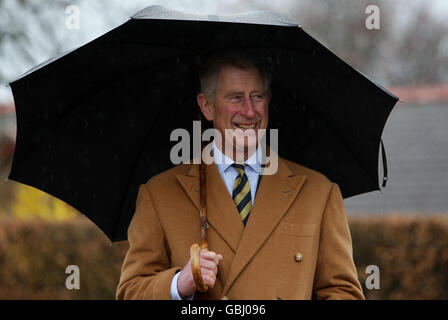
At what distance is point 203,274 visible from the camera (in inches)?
117

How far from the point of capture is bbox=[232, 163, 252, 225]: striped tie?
135 inches

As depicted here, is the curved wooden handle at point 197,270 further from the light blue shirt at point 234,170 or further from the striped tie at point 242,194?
the light blue shirt at point 234,170

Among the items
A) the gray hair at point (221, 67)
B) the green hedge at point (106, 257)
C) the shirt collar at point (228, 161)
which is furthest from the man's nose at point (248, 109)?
the green hedge at point (106, 257)

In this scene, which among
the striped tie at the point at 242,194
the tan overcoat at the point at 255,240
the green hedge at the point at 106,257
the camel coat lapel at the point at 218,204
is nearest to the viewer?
the tan overcoat at the point at 255,240

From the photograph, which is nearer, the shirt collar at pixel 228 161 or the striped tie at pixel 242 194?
the striped tie at pixel 242 194

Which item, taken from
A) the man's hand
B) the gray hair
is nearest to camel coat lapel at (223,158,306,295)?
the man's hand

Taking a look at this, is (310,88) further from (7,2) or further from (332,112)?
(7,2)

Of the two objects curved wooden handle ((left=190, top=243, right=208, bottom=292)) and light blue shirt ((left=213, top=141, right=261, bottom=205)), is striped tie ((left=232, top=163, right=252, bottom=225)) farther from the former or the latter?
curved wooden handle ((left=190, top=243, right=208, bottom=292))

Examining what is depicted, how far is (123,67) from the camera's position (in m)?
3.45

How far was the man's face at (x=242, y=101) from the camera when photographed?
3426mm

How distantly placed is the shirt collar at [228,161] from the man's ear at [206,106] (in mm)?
164

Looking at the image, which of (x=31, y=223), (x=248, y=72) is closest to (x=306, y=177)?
(x=248, y=72)

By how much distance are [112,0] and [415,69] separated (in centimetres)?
2135
